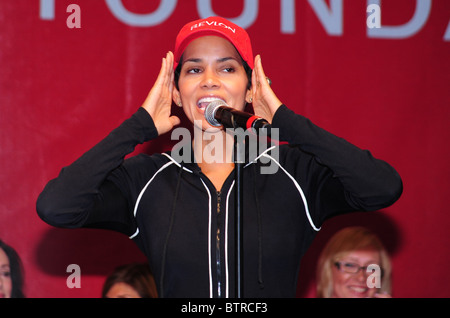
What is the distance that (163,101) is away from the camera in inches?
68.9

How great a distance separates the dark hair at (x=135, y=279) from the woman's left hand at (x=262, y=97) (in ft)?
3.58

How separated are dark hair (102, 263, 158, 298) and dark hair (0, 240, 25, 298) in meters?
0.35

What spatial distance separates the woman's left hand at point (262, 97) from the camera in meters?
1.61

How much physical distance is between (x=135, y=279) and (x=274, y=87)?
1.07m

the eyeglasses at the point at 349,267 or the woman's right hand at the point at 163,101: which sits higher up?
the woman's right hand at the point at 163,101

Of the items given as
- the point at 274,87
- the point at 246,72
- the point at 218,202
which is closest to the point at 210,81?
the point at 246,72

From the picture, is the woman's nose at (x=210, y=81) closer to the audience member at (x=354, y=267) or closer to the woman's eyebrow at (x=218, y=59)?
the woman's eyebrow at (x=218, y=59)

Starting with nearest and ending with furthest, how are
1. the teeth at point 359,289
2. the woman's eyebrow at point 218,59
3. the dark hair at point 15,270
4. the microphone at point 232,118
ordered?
1. the microphone at point 232,118
2. the woman's eyebrow at point 218,59
3. the dark hair at point 15,270
4. the teeth at point 359,289

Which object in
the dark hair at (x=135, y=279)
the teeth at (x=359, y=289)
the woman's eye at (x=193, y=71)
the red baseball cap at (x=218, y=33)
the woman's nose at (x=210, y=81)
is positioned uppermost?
the red baseball cap at (x=218, y=33)

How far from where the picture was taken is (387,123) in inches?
105

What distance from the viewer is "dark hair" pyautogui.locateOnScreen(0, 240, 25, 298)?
2.36 m

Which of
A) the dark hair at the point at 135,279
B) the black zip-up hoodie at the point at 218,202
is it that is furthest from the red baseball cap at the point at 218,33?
the dark hair at the point at 135,279
